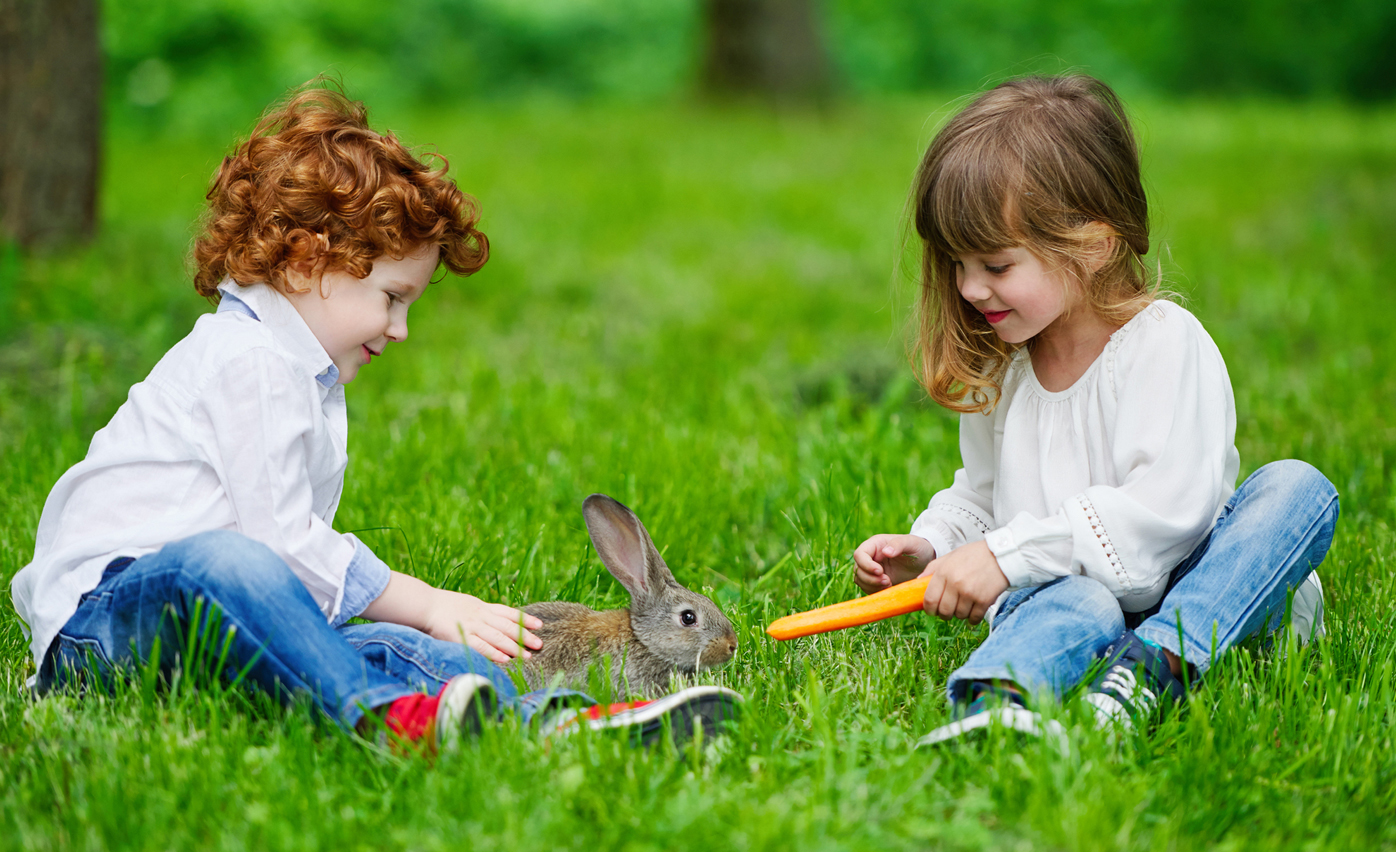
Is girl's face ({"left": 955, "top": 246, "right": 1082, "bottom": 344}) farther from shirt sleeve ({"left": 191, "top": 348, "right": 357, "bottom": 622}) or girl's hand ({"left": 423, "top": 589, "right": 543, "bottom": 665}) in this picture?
shirt sleeve ({"left": 191, "top": 348, "right": 357, "bottom": 622})

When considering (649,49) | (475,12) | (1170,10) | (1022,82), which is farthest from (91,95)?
(1170,10)

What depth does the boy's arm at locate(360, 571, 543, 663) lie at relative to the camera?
2.78 metres

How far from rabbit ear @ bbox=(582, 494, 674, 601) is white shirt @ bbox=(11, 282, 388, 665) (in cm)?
58

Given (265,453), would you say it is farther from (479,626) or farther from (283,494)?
(479,626)

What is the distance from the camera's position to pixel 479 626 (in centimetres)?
282

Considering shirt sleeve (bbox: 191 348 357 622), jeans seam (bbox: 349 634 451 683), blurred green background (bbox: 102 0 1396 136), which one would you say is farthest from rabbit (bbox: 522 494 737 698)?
blurred green background (bbox: 102 0 1396 136)

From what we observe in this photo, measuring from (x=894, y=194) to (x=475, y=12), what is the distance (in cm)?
1423

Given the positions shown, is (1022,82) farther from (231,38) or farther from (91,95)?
(231,38)

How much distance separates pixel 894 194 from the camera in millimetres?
9227

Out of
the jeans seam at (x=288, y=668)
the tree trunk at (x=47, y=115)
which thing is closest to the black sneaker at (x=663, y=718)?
the jeans seam at (x=288, y=668)

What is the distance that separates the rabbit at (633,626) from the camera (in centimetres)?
293

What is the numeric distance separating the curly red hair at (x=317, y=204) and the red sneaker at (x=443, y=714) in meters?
0.99

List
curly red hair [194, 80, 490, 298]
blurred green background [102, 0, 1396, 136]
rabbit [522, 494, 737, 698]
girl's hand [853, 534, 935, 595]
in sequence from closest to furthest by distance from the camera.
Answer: curly red hair [194, 80, 490, 298] < rabbit [522, 494, 737, 698] < girl's hand [853, 534, 935, 595] < blurred green background [102, 0, 1396, 136]

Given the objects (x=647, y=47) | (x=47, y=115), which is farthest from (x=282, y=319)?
(x=647, y=47)
